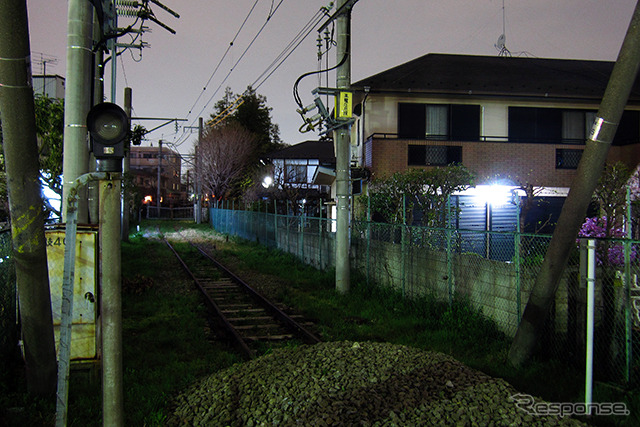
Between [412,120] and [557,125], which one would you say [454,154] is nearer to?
[412,120]

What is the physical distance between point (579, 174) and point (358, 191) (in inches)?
256

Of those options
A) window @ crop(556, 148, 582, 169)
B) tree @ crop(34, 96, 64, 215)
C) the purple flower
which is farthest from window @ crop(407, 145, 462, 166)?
tree @ crop(34, 96, 64, 215)

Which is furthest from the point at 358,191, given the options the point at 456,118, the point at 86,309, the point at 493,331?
the point at 456,118

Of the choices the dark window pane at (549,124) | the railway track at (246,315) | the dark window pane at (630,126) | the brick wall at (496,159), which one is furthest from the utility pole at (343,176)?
the dark window pane at (630,126)

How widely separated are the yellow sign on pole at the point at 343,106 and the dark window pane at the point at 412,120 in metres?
8.20

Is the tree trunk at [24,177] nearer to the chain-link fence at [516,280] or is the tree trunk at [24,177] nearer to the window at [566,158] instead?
the chain-link fence at [516,280]

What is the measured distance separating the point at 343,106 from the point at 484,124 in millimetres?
10176

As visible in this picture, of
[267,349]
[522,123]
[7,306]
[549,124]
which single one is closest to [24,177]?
[7,306]

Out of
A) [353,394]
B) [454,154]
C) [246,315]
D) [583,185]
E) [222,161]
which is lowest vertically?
[246,315]

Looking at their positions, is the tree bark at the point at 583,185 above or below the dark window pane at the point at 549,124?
below

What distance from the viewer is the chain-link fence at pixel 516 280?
5777mm

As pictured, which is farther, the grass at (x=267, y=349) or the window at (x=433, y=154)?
the window at (x=433, y=154)

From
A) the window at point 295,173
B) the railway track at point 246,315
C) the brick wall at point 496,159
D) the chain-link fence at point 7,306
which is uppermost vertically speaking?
the window at point 295,173

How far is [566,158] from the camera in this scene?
19.4m
